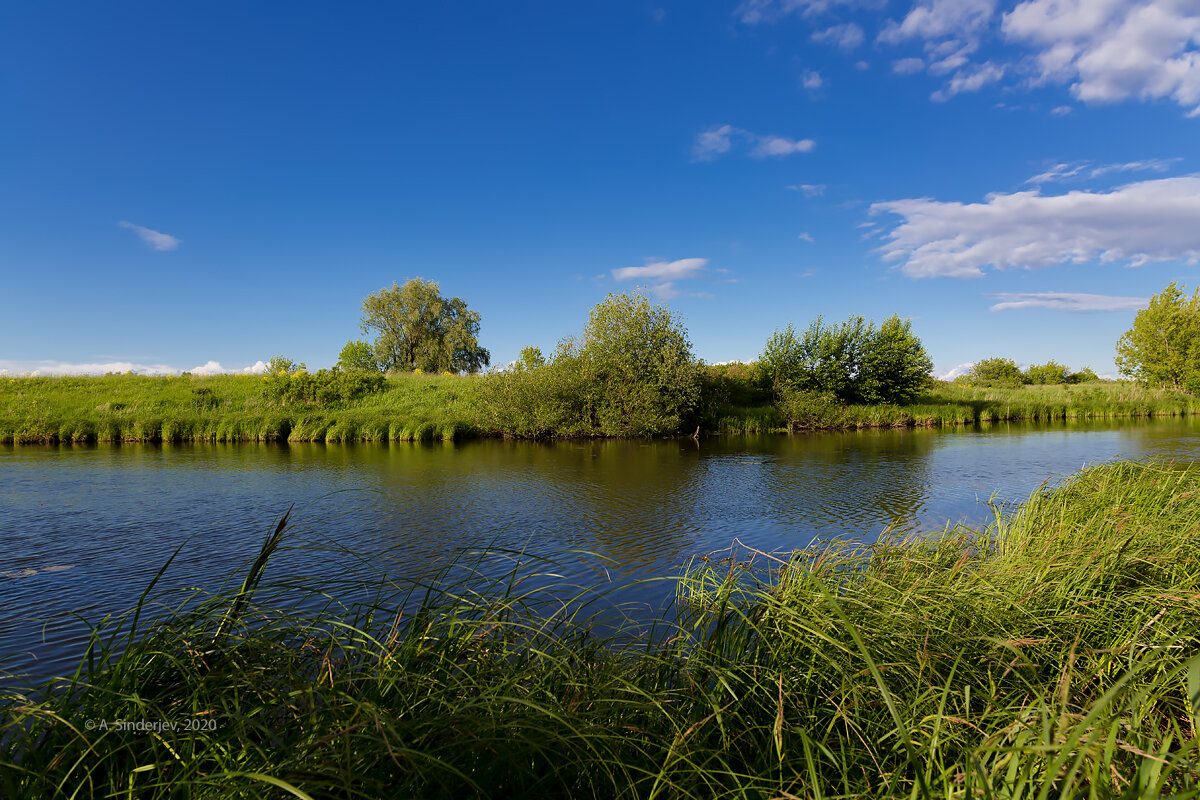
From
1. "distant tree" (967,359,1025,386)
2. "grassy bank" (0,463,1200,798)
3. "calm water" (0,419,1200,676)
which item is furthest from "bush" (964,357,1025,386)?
"grassy bank" (0,463,1200,798)

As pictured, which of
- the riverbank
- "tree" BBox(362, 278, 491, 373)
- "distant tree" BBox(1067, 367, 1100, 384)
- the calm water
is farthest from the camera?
"distant tree" BBox(1067, 367, 1100, 384)

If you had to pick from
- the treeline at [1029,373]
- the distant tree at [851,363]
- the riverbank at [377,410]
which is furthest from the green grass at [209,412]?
the treeline at [1029,373]

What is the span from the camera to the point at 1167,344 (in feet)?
140

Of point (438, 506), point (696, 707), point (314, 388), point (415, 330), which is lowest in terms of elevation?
point (438, 506)

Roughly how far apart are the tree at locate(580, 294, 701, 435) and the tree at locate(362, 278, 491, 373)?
31.9 m

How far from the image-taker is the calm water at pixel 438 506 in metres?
7.80

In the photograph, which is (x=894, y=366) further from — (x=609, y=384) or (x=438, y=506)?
(x=438, y=506)

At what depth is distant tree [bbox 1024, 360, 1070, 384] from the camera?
82.8 metres

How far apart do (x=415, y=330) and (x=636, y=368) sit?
3724cm

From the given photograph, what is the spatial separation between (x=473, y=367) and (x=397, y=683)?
62.8 meters

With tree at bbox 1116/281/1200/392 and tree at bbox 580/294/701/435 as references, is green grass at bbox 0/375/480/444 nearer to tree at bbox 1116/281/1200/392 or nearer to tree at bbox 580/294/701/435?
tree at bbox 580/294/701/435

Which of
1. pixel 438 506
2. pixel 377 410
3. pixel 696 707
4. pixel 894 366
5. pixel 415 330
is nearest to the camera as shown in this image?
pixel 696 707

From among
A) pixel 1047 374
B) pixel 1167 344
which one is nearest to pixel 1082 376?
pixel 1047 374

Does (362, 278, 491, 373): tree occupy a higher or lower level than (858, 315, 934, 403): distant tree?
higher
